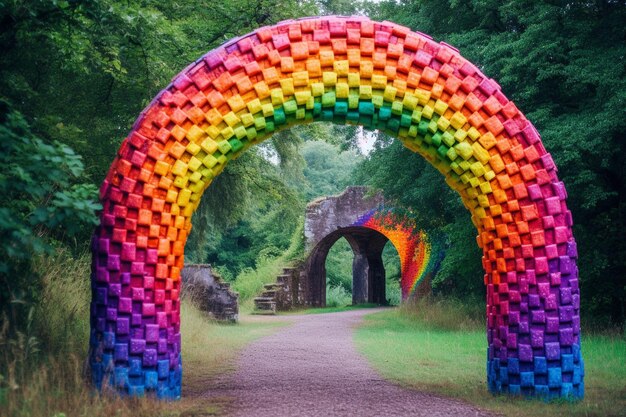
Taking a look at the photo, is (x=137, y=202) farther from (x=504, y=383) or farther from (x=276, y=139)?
(x=276, y=139)

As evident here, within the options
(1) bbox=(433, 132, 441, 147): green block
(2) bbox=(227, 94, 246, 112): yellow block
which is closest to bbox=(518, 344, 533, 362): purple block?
(1) bbox=(433, 132, 441, 147): green block

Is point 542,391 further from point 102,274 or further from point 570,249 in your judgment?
point 102,274

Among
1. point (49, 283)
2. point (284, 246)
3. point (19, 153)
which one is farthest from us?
point (284, 246)

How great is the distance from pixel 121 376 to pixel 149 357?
28 centimetres

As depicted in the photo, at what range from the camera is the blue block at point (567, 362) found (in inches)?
250

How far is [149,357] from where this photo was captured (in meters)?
6.14

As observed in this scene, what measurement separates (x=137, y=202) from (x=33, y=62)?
2.96 m

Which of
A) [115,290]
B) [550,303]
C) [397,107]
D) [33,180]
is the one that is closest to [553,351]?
[550,303]

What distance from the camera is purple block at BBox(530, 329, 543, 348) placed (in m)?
6.38

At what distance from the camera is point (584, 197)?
11.2m

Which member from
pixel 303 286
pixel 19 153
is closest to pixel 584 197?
pixel 19 153

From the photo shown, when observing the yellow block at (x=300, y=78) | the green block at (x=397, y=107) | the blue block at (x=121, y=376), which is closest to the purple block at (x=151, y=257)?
the blue block at (x=121, y=376)

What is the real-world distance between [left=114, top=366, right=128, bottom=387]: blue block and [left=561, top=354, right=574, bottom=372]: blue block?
3855mm

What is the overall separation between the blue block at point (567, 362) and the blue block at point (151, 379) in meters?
3.61
